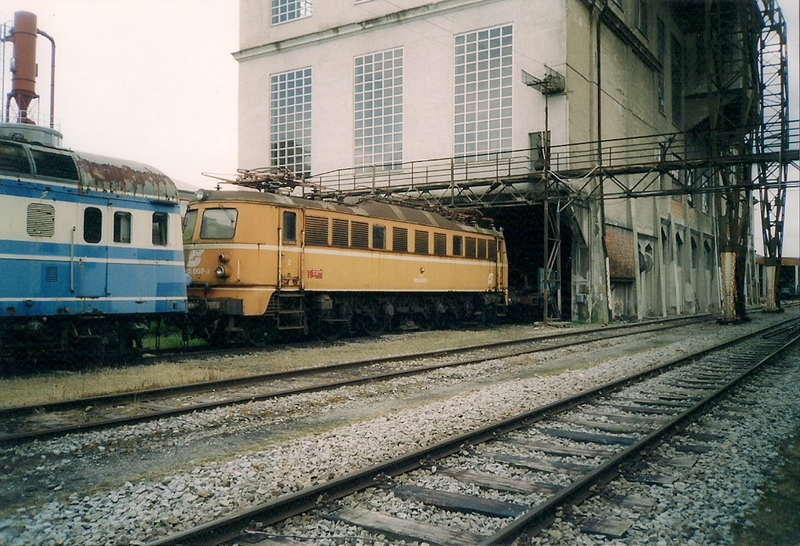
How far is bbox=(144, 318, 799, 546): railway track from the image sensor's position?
4535 millimetres

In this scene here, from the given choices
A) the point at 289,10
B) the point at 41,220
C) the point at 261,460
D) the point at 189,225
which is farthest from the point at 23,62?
the point at 289,10

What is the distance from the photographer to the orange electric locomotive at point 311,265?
48.9ft

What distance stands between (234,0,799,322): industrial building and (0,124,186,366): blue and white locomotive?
1424 centimetres

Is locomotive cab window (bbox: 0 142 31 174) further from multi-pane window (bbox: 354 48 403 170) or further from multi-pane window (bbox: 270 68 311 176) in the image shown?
multi-pane window (bbox: 270 68 311 176)

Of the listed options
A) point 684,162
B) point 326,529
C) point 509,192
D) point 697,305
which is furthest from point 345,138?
point 326,529

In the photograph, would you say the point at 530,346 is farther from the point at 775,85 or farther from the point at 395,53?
the point at 775,85

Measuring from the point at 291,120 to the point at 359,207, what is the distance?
18.9 meters

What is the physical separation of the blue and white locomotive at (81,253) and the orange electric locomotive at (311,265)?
2.07m

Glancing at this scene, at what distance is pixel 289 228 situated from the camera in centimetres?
1591

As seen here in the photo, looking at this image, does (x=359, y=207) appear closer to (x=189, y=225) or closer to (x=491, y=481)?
(x=189, y=225)

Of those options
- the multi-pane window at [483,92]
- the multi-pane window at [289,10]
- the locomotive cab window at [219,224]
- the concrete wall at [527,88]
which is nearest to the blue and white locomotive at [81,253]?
the locomotive cab window at [219,224]

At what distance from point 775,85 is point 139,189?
41.0m

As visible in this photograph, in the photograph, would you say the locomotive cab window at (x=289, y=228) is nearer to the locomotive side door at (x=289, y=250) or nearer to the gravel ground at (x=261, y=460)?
the locomotive side door at (x=289, y=250)

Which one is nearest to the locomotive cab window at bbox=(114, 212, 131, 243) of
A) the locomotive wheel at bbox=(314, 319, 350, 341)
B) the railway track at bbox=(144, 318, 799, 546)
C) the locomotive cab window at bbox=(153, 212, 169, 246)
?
the locomotive cab window at bbox=(153, 212, 169, 246)
